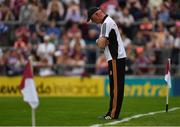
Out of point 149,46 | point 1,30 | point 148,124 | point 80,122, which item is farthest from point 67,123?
point 1,30

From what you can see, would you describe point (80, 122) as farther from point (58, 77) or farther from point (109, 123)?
point (58, 77)

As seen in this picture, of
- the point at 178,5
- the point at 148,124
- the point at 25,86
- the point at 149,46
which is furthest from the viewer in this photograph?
the point at 178,5

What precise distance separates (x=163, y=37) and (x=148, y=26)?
0.89 metres

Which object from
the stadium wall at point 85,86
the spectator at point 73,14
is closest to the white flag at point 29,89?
the stadium wall at point 85,86

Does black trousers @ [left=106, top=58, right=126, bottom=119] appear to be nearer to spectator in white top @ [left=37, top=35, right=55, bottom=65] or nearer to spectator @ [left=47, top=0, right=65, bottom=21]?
spectator in white top @ [left=37, top=35, right=55, bottom=65]

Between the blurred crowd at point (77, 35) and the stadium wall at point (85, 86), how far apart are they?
→ 14.6 inches

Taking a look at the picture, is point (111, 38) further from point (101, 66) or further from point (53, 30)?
point (53, 30)

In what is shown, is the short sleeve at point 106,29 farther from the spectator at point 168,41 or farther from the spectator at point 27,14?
the spectator at point 27,14

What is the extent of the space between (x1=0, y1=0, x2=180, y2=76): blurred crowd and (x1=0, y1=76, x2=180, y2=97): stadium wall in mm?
371

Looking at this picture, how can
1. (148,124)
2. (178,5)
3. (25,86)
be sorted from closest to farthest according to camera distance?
(25,86)
(148,124)
(178,5)

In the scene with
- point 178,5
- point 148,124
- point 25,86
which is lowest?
point 148,124

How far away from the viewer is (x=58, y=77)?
29469 mm

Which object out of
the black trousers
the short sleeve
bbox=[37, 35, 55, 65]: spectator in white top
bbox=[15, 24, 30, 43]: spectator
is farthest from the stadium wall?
the short sleeve

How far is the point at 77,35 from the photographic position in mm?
29469
